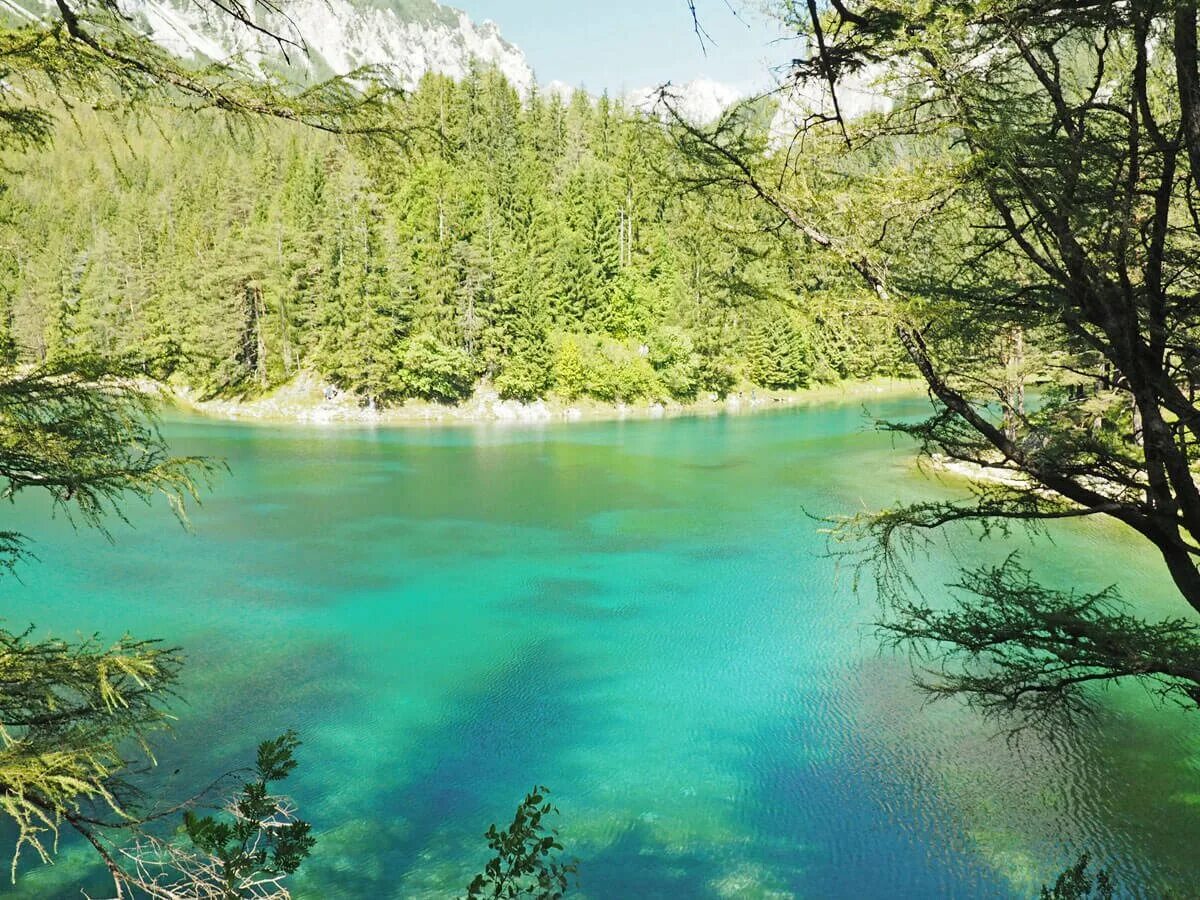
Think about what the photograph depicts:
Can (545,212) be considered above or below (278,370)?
above

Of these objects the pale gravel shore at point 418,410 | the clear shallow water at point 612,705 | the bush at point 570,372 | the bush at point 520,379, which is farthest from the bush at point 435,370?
the clear shallow water at point 612,705

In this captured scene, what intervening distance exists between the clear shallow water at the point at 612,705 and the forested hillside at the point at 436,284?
57.5ft

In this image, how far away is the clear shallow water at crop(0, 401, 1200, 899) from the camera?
6348 millimetres

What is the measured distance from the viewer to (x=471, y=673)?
9.62 meters

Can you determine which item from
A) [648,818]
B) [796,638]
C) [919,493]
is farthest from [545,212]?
[648,818]

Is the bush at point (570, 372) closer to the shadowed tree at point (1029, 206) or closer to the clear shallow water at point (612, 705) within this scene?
the clear shallow water at point (612, 705)

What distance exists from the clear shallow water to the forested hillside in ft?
57.5

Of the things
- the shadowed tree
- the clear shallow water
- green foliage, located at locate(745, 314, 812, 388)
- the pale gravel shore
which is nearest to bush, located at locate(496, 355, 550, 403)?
the pale gravel shore

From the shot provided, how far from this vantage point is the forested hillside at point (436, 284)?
111 ft

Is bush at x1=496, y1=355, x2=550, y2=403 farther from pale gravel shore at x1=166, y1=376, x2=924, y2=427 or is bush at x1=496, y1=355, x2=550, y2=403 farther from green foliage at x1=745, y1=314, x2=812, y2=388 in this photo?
green foliage at x1=745, y1=314, x2=812, y2=388

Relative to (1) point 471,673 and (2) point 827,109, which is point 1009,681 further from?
(1) point 471,673

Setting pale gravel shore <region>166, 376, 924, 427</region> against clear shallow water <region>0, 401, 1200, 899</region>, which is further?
pale gravel shore <region>166, 376, 924, 427</region>

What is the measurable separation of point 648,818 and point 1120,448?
483 cm

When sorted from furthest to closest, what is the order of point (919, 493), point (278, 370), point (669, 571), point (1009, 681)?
point (278, 370), point (919, 493), point (669, 571), point (1009, 681)
